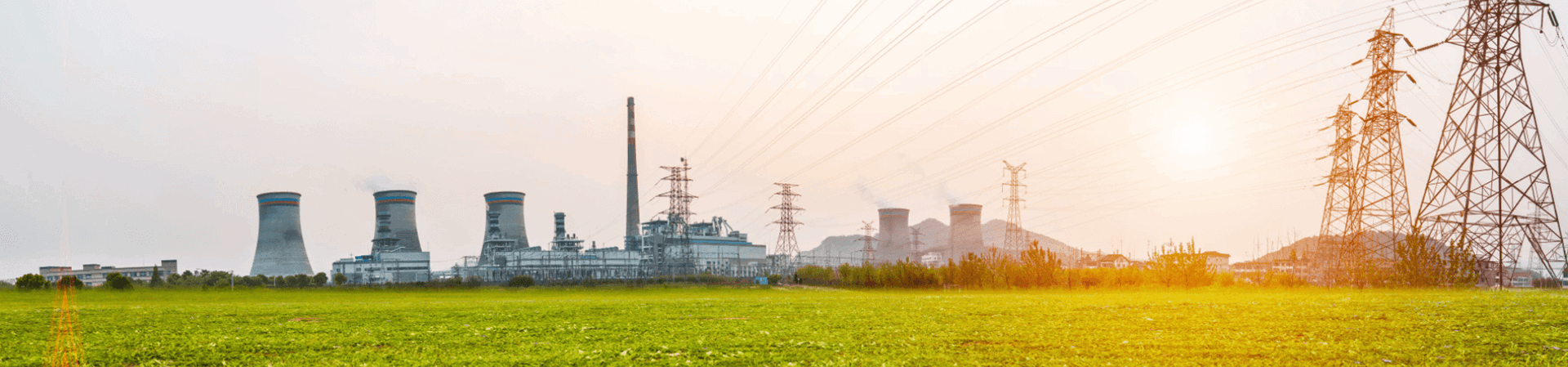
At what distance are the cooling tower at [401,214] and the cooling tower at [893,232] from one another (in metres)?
77.0

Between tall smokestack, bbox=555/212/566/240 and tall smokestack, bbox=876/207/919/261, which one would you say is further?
tall smokestack, bbox=876/207/919/261

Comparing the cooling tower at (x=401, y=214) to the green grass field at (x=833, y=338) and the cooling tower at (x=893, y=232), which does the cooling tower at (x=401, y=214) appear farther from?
the green grass field at (x=833, y=338)

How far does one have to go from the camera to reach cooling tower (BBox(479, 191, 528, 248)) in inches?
4021

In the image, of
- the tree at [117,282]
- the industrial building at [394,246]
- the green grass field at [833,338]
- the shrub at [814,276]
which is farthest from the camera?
the industrial building at [394,246]

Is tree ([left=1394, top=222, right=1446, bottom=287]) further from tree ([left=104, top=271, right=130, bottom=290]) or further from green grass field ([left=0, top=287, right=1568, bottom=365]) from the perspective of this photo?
tree ([left=104, top=271, right=130, bottom=290])

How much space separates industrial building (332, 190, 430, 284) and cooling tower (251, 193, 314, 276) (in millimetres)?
11233

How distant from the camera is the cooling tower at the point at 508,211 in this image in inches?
4021

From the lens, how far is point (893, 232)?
150125 mm

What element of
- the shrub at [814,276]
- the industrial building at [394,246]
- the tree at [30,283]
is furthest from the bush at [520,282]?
the industrial building at [394,246]

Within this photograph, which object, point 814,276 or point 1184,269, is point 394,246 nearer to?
point 814,276

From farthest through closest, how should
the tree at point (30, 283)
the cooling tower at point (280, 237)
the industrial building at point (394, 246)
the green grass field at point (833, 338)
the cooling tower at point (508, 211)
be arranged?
the cooling tower at point (508, 211), the industrial building at point (394, 246), the cooling tower at point (280, 237), the tree at point (30, 283), the green grass field at point (833, 338)

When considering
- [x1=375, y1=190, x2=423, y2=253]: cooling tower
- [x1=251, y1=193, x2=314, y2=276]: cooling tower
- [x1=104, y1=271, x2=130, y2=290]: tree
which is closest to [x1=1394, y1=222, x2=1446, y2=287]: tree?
[x1=104, y1=271, x2=130, y2=290]: tree

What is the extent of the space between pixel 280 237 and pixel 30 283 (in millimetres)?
47225

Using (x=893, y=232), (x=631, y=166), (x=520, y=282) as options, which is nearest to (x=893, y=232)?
(x=893, y=232)
